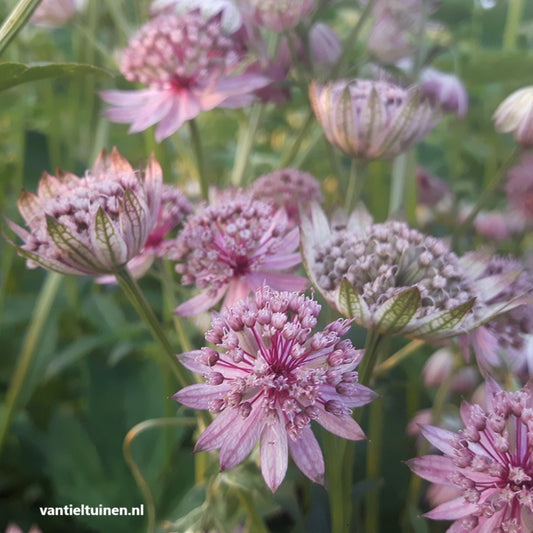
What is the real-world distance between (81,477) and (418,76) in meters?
0.71

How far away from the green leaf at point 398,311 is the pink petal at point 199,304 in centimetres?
16

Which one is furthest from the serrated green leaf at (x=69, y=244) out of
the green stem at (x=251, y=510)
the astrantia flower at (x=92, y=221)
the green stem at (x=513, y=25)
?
the green stem at (x=513, y=25)

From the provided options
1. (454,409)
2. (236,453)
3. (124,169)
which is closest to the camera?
(236,453)

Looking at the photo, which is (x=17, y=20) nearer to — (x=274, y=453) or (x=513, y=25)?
(x=274, y=453)

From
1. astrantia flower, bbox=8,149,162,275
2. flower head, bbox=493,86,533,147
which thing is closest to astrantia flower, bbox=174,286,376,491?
astrantia flower, bbox=8,149,162,275

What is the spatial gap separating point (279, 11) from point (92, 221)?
331 mm

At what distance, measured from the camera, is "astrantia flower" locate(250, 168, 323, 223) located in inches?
26.2

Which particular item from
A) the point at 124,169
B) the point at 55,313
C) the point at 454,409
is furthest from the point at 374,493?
the point at 55,313

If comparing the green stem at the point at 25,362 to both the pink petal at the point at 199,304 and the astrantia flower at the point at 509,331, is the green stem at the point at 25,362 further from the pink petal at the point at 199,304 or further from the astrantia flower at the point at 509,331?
the astrantia flower at the point at 509,331

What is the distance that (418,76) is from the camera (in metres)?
0.84

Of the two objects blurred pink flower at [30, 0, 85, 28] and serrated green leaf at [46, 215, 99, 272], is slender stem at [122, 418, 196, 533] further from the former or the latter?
blurred pink flower at [30, 0, 85, 28]

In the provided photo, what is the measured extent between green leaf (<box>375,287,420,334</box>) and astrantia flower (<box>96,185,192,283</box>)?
8.9 inches

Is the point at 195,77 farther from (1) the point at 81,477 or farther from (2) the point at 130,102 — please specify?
(1) the point at 81,477

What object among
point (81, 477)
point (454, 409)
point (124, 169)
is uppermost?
point (124, 169)
